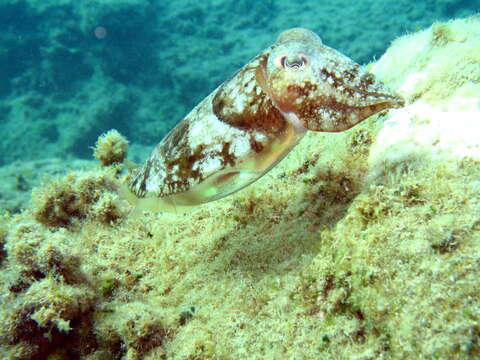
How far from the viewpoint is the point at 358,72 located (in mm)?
2643

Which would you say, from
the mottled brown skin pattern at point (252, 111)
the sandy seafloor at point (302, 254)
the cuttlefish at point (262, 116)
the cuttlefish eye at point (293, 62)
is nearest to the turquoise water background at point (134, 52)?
the sandy seafloor at point (302, 254)

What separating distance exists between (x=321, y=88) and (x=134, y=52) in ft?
108

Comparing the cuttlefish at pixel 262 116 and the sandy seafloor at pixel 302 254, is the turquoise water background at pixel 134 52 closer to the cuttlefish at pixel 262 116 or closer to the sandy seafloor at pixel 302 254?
the sandy seafloor at pixel 302 254

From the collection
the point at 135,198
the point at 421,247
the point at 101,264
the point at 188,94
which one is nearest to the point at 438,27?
the point at 421,247

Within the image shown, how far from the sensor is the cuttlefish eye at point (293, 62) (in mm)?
2678

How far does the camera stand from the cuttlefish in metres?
2.62

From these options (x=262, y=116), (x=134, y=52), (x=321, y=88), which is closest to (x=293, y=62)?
(x=321, y=88)

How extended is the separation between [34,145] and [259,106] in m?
28.0

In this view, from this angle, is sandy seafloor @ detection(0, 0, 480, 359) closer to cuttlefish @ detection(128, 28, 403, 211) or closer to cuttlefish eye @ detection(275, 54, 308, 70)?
cuttlefish @ detection(128, 28, 403, 211)

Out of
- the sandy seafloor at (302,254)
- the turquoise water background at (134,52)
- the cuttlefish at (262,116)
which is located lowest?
the sandy seafloor at (302,254)

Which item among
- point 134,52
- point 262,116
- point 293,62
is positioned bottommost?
point 262,116

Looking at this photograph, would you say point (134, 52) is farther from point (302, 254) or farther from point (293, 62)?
point (302, 254)

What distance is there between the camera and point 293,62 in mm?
2682

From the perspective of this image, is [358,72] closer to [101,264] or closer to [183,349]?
[183,349]
